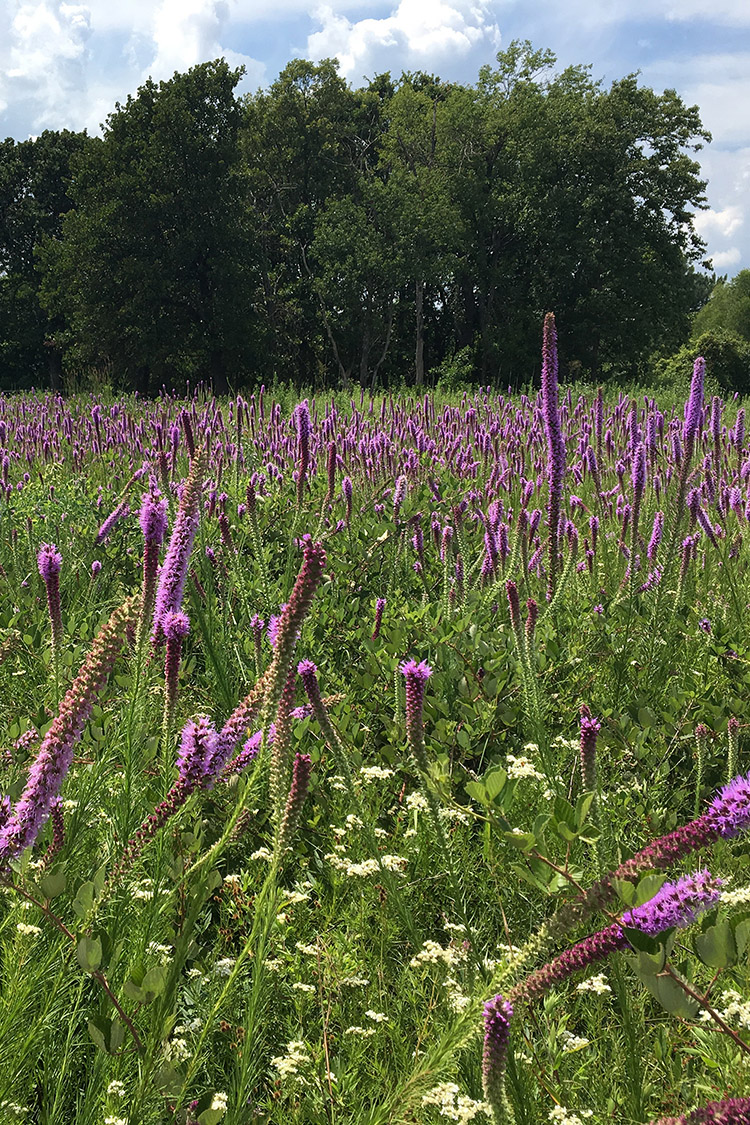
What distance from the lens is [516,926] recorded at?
213cm

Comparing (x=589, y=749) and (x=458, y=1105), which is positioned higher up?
(x=589, y=749)

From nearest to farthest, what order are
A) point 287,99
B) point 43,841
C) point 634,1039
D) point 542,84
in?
point 634,1039 < point 43,841 < point 287,99 < point 542,84

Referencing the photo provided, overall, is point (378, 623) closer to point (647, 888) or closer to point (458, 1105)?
point (458, 1105)

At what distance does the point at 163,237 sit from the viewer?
33562mm

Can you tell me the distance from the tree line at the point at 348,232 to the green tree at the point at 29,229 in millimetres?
131

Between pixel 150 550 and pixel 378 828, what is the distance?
1297 millimetres

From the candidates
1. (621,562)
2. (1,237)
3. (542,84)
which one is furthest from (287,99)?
(621,562)

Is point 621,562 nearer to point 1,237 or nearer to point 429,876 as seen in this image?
point 429,876

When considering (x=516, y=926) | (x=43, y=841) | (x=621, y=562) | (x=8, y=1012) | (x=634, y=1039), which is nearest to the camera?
(x=8, y=1012)

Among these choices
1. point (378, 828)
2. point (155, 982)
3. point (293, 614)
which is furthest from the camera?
point (378, 828)

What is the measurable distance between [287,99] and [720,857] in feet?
149

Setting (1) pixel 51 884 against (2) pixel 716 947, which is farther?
(1) pixel 51 884

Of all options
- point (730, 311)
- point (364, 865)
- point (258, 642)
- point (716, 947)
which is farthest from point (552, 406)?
point (730, 311)

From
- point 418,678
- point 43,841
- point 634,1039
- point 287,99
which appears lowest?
point 634,1039
